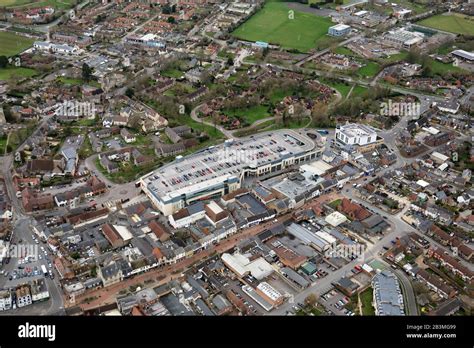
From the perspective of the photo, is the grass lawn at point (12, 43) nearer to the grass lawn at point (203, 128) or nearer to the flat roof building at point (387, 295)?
the grass lawn at point (203, 128)

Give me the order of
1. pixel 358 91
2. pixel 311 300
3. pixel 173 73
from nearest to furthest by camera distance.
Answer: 1. pixel 311 300
2. pixel 358 91
3. pixel 173 73

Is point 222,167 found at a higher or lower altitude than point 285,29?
higher

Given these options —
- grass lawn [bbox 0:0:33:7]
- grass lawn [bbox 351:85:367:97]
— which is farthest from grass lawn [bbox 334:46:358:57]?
grass lawn [bbox 0:0:33:7]

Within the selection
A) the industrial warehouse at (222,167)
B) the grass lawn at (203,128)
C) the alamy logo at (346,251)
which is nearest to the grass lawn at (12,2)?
the grass lawn at (203,128)

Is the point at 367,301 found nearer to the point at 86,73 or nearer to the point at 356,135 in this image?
the point at 356,135

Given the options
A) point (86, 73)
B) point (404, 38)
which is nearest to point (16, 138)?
point (86, 73)

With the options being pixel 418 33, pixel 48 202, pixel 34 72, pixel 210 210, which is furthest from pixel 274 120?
pixel 418 33
